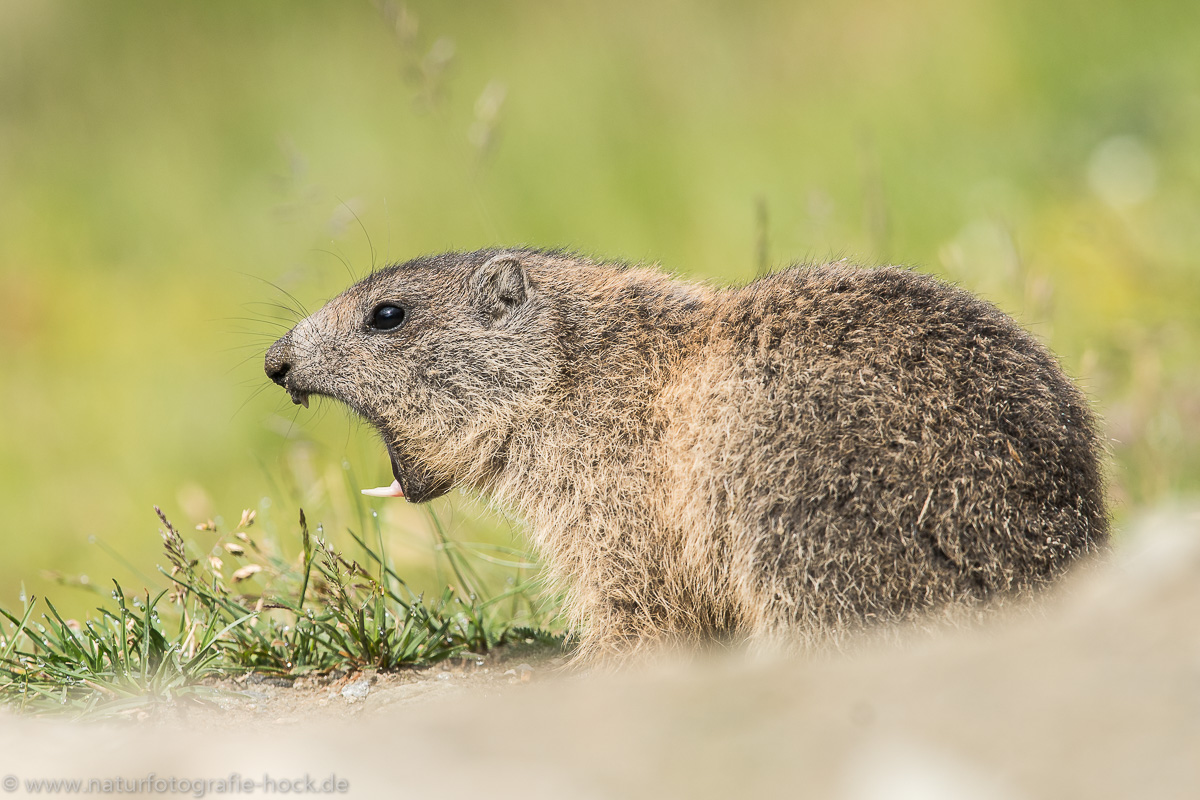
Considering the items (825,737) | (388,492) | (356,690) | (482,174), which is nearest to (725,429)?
(356,690)

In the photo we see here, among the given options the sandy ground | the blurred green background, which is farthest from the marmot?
the blurred green background

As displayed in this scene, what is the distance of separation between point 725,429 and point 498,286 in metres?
1.69

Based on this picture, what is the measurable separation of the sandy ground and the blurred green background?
546 cm

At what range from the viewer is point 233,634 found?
504 centimetres

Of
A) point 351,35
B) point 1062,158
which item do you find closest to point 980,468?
point 1062,158

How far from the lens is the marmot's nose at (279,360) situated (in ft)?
18.9

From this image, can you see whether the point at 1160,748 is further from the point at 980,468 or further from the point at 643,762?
the point at 980,468

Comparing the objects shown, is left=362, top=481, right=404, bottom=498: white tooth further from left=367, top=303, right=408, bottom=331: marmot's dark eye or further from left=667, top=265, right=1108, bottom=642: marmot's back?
left=667, top=265, right=1108, bottom=642: marmot's back

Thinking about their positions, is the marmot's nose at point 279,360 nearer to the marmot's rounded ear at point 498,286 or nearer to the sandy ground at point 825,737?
the marmot's rounded ear at point 498,286

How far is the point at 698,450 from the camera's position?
4.81m

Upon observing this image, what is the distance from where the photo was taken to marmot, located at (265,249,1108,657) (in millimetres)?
4297

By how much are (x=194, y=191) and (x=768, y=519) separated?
1130 centimetres

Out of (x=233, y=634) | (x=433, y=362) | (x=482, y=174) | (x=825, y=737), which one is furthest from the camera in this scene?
(x=482, y=174)

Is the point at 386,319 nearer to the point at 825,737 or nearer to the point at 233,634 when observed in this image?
the point at 233,634
